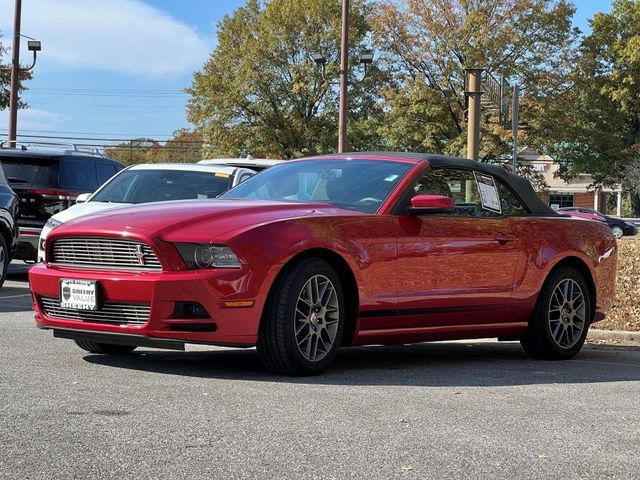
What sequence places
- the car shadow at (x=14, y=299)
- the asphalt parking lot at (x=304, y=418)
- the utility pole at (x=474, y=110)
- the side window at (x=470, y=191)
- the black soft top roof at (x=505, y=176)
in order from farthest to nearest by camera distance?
the utility pole at (x=474, y=110) → the car shadow at (x=14, y=299) → the black soft top roof at (x=505, y=176) → the side window at (x=470, y=191) → the asphalt parking lot at (x=304, y=418)

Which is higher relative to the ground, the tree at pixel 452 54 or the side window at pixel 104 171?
the tree at pixel 452 54

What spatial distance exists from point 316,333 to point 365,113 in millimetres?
49311

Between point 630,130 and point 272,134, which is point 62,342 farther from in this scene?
point 630,130

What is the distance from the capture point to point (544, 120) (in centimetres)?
4962

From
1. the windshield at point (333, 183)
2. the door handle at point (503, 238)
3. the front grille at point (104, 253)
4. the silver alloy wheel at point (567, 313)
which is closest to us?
the front grille at point (104, 253)

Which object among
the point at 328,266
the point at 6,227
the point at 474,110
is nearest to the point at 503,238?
the point at 328,266

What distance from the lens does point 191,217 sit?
6.57 meters

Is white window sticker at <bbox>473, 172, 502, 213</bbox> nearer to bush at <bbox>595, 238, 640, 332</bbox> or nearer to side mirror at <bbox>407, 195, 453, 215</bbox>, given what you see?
side mirror at <bbox>407, 195, 453, 215</bbox>

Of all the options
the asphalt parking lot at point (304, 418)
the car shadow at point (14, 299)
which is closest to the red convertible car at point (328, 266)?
the asphalt parking lot at point (304, 418)

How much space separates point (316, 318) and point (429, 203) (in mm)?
1203

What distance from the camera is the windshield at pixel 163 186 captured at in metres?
12.6

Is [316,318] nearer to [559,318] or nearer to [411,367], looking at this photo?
[411,367]

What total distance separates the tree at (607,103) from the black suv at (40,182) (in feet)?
136

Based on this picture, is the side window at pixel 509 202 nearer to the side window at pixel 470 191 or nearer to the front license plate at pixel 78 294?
the side window at pixel 470 191
